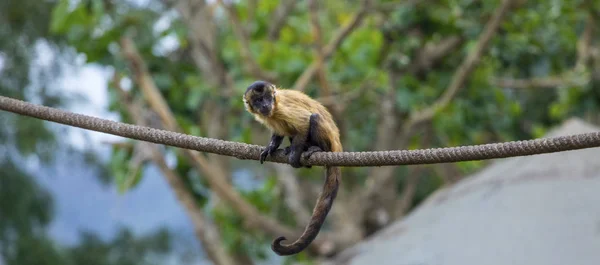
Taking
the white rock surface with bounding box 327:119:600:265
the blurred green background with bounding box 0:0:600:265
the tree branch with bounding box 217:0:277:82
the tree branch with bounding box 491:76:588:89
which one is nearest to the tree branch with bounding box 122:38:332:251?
the blurred green background with bounding box 0:0:600:265

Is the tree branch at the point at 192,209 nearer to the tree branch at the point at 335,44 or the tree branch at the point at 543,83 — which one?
the tree branch at the point at 335,44

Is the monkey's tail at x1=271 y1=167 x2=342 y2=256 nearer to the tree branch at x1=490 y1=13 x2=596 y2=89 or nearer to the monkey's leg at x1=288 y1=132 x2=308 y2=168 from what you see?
the monkey's leg at x1=288 y1=132 x2=308 y2=168

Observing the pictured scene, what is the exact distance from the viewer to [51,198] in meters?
11.0

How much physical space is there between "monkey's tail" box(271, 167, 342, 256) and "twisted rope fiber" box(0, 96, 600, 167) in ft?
0.73

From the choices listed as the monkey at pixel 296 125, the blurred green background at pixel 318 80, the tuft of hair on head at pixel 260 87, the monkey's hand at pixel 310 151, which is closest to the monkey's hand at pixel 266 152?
the monkey at pixel 296 125

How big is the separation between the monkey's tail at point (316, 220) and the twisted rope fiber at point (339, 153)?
0.73ft

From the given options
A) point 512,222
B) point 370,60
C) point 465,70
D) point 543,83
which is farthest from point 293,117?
point 543,83

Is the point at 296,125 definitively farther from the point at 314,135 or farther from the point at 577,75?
the point at 577,75

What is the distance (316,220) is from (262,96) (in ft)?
1.84

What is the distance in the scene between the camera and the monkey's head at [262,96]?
293cm

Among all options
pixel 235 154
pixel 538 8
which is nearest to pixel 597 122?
pixel 538 8

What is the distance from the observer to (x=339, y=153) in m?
2.28

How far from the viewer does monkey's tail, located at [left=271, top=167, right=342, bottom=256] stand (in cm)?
247

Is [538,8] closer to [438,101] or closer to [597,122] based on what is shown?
[438,101]
